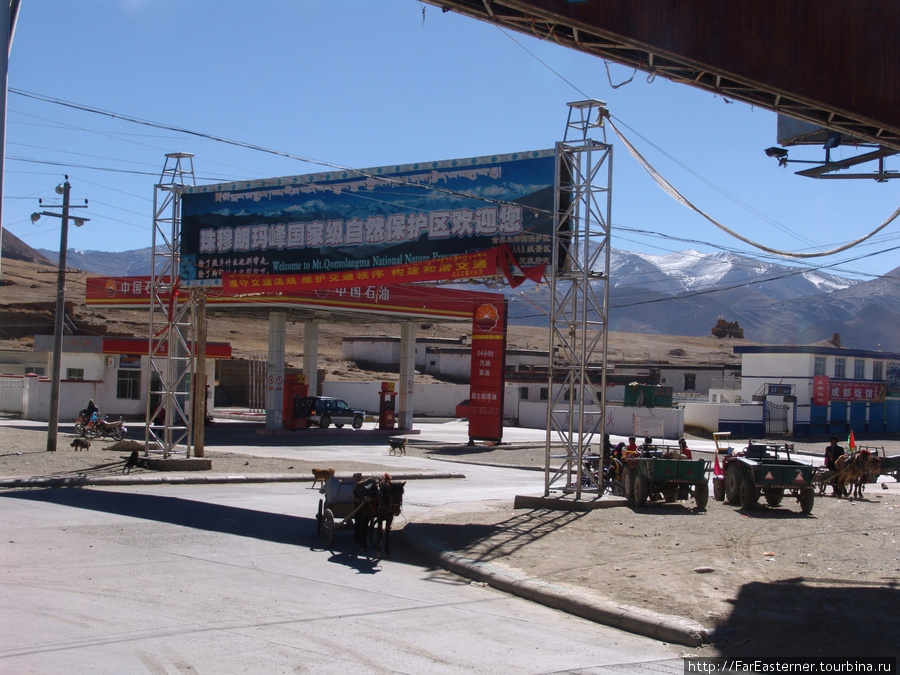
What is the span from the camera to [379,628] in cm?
885

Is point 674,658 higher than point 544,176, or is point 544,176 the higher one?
point 544,176

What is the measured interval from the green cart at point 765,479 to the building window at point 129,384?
119 ft

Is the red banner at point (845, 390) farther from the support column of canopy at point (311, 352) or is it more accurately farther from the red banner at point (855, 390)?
the support column of canopy at point (311, 352)

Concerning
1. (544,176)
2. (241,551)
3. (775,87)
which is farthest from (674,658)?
(544,176)

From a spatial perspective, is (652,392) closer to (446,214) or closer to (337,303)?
(337,303)

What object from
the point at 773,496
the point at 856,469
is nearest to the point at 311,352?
the point at 856,469

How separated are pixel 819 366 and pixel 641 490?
146ft

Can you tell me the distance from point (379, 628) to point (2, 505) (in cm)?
1103

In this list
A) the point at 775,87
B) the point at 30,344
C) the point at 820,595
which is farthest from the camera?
the point at 30,344

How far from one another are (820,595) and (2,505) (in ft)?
47.8

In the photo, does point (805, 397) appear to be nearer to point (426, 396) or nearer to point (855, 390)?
point (855, 390)

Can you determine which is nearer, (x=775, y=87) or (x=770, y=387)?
(x=775, y=87)

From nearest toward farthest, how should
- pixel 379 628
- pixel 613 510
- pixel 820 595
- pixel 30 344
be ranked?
pixel 379 628
pixel 820 595
pixel 613 510
pixel 30 344

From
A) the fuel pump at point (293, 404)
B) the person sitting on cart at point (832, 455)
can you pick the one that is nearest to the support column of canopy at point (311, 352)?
the fuel pump at point (293, 404)
